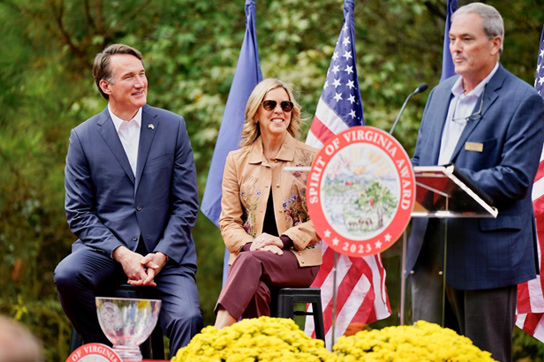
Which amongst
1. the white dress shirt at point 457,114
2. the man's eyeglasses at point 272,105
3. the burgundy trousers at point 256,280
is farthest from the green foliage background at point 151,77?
Result: the white dress shirt at point 457,114

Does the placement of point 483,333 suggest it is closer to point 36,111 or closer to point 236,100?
point 236,100

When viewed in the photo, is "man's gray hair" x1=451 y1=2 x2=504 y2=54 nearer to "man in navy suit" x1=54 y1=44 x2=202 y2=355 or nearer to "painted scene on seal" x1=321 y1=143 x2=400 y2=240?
"painted scene on seal" x1=321 y1=143 x2=400 y2=240

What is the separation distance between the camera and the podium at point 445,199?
305cm

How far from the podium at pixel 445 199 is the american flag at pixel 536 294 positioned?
1.85m

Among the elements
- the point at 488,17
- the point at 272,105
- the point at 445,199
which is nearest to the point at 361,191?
the point at 445,199

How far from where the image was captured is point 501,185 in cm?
338

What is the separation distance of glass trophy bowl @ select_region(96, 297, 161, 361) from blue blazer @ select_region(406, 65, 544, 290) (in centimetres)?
122

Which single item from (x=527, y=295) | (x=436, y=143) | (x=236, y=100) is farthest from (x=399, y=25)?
(x=436, y=143)

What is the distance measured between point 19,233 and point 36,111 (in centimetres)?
127

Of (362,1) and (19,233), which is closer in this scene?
(19,233)

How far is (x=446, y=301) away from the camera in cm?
356

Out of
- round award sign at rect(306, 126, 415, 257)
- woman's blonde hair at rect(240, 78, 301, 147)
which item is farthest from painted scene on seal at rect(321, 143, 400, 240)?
woman's blonde hair at rect(240, 78, 301, 147)

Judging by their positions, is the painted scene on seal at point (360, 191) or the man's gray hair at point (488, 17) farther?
the man's gray hair at point (488, 17)

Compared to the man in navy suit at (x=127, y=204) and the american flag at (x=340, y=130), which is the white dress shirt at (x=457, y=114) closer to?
the american flag at (x=340, y=130)
